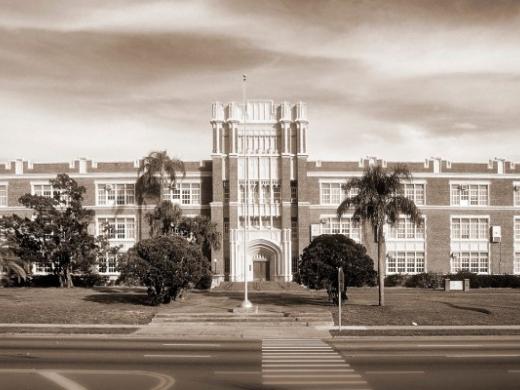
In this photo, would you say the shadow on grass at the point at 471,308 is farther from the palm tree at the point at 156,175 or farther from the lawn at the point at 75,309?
the palm tree at the point at 156,175

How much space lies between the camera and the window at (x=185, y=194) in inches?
2308

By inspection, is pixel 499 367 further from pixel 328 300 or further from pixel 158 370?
pixel 328 300

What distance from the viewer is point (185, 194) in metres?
59.0

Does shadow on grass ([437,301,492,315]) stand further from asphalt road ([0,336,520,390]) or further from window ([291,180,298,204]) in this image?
window ([291,180,298,204])

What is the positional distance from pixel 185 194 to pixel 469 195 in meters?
27.6

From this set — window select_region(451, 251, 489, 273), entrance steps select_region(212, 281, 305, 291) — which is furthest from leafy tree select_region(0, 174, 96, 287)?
window select_region(451, 251, 489, 273)

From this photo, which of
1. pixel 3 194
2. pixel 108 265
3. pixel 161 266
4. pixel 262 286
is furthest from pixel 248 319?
pixel 3 194

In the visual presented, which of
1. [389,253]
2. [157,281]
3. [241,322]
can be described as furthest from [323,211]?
[241,322]

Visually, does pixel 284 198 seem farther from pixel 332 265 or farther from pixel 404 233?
pixel 332 265

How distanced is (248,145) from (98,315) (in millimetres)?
29674

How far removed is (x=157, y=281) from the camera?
3503cm

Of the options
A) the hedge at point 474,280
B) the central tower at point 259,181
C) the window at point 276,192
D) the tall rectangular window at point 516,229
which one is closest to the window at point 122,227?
the central tower at point 259,181

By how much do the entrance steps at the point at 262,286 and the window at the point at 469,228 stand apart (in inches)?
693

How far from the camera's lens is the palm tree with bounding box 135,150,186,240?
53.7 m
